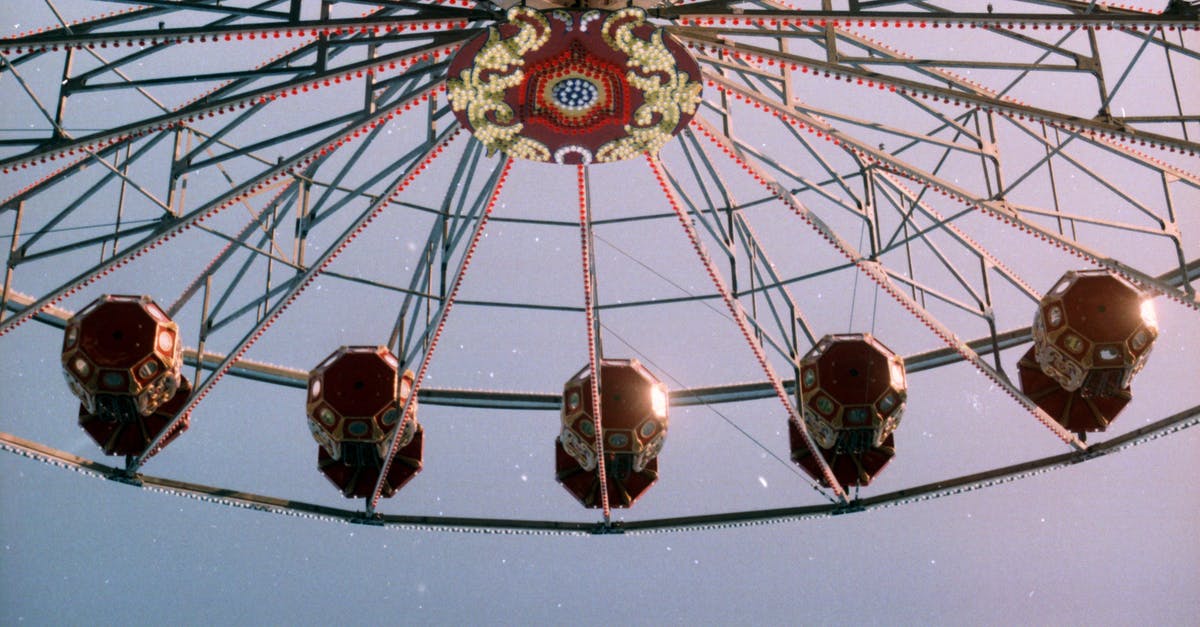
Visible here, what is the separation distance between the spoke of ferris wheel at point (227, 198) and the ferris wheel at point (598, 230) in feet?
0.19

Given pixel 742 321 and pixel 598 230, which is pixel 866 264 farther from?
pixel 598 230

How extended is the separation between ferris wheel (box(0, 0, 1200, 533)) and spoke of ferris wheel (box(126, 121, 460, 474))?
81 millimetres

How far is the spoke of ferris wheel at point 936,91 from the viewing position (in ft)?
53.9

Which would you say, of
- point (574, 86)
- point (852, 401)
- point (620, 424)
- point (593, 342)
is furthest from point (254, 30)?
point (852, 401)

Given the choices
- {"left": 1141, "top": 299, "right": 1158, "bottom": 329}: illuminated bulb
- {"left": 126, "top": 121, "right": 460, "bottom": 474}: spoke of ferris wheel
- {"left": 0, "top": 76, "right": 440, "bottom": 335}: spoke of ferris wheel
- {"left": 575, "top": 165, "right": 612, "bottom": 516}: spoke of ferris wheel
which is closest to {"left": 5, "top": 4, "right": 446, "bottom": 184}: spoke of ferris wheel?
{"left": 0, "top": 76, "right": 440, "bottom": 335}: spoke of ferris wheel

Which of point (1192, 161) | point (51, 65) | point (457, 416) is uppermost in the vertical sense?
point (1192, 161)

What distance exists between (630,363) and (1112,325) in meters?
7.63

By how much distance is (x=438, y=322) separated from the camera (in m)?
21.0

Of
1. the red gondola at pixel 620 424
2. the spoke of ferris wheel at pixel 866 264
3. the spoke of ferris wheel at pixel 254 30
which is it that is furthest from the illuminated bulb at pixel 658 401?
the spoke of ferris wheel at pixel 254 30

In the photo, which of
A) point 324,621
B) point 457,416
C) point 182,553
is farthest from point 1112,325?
point 182,553

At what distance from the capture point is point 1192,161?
1387 inches

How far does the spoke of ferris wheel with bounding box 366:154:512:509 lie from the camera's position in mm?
19375

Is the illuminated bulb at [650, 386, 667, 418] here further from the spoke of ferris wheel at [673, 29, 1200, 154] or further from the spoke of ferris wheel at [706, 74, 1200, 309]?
the spoke of ferris wheel at [673, 29, 1200, 154]

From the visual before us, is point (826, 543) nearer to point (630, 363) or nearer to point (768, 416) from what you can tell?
point (768, 416)
